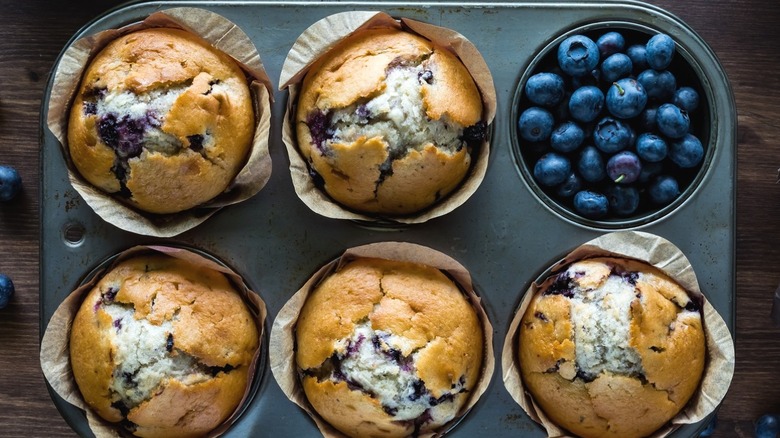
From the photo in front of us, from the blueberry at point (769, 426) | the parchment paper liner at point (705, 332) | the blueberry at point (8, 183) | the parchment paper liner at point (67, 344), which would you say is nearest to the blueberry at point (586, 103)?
the parchment paper liner at point (705, 332)

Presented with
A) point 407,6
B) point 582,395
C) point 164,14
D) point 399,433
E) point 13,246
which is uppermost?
point 407,6

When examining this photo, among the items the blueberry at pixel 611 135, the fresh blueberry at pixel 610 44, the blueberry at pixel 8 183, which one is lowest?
the blueberry at pixel 8 183

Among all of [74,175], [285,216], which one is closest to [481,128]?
[285,216]

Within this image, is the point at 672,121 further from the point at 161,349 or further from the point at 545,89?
the point at 161,349

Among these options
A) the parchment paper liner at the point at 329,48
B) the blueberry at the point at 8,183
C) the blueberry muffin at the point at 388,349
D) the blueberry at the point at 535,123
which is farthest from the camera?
the blueberry at the point at 8,183

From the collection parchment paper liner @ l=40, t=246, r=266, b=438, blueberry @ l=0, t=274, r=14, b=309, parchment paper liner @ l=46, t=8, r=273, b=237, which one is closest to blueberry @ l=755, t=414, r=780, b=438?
parchment paper liner @ l=40, t=246, r=266, b=438

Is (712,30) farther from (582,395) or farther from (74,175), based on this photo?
(74,175)

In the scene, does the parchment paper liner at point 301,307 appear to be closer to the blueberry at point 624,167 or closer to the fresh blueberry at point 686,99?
the blueberry at point 624,167
